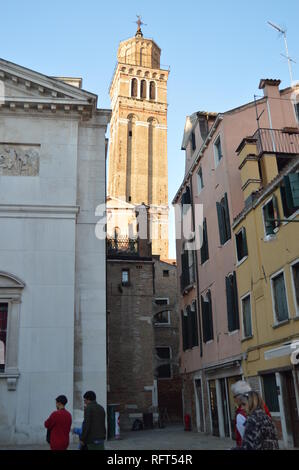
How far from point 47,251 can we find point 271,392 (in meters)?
8.58

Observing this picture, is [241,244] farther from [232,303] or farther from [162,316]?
[162,316]

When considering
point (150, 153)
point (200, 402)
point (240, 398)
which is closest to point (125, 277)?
point (200, 402)

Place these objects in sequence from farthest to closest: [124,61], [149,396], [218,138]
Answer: [124,61] < [149,396] < [218,138]

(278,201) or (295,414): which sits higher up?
(278,201)

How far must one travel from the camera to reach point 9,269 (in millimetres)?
16141

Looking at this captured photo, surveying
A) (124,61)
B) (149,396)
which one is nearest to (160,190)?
(124,61)

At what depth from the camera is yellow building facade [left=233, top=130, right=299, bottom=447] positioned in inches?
499

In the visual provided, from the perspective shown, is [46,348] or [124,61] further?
[124,61]

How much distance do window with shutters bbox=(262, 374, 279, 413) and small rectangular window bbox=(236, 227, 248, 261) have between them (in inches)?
162

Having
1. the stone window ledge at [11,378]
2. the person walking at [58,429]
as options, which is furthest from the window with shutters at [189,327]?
the person walking at [58,429]

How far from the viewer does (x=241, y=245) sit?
1689cm

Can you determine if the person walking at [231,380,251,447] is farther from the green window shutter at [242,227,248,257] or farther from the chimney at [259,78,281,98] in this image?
the chimney at [259,78,281,98]

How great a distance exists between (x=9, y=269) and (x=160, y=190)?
4797 centimetres
